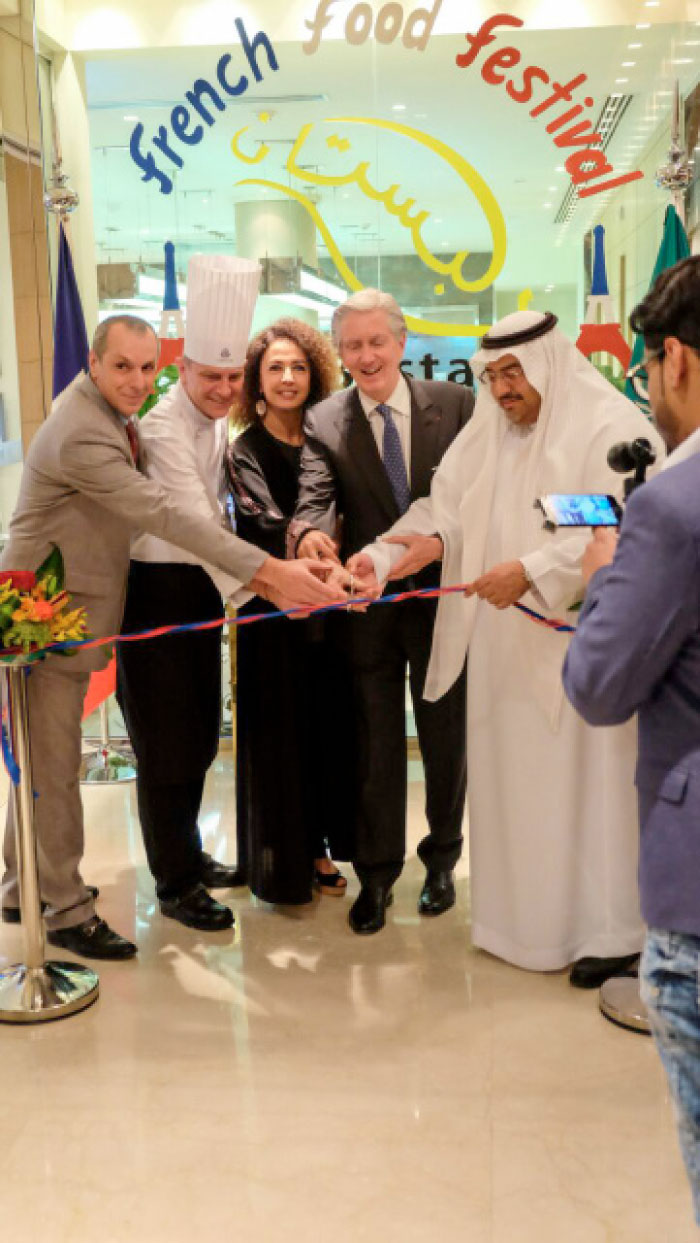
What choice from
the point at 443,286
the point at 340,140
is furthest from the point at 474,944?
the point at 340,140

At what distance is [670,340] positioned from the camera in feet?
5.45

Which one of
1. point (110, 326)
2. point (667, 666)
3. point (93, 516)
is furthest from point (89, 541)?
point (667, 666)

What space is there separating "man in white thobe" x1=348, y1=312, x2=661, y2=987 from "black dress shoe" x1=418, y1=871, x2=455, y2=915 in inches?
13.9

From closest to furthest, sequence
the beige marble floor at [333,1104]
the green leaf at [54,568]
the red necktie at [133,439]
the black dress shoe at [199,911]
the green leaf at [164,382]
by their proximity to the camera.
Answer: the beige marble floor at [333,1104], the green leaf at [54,568], the red necktie at [133,439], the black dress shoe at [199,911], the green leaf at [164,382]

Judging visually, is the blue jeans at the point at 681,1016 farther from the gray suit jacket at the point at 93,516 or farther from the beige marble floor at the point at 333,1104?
the gray suit jacket at the point at 93,516

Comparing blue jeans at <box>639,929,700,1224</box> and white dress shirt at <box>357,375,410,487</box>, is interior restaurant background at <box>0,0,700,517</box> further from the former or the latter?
blue jeans at <box>639,929,700,1224</box>

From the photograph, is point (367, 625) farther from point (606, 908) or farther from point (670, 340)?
point (670, 340)

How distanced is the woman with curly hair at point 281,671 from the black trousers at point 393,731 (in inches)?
5.0

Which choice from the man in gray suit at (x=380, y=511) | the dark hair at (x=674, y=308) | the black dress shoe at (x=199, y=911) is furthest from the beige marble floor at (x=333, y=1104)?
the dark hair at (x=674, y=308)

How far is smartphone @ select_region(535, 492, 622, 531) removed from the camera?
2.27 m

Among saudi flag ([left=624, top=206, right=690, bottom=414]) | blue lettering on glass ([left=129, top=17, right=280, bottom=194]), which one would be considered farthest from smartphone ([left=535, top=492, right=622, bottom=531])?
blue lettering on glass ([left=129, top=17, right=280, bottom=194])

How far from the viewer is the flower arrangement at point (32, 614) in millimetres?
3242

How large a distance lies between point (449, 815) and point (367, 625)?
707 mm

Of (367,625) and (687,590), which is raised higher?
(687,590)
